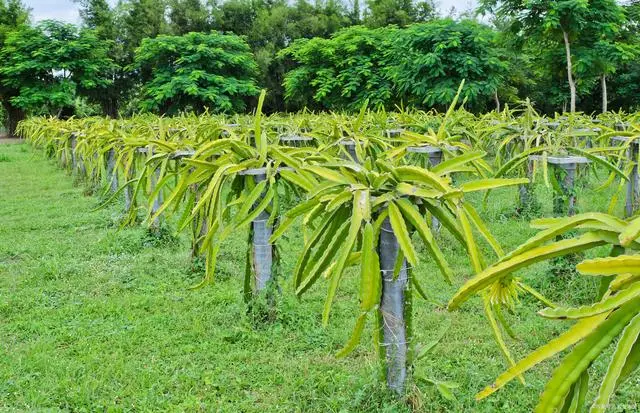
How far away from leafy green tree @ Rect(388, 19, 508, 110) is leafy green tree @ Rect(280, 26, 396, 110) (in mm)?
2459

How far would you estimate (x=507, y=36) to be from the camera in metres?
11.9

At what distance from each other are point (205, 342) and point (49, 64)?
18.6 m

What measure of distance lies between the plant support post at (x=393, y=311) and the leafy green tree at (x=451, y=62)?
10.9m

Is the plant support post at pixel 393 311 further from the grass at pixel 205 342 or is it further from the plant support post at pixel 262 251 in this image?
the plant support post at pixel 262 251

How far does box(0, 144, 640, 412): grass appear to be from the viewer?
2.09 meters

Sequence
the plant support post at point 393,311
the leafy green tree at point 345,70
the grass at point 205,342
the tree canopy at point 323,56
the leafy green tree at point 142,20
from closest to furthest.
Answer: the plant support post at point 393,311, the grass at point 205,342, the tree canopy at point 323,56, the leafy green tree at point 345,70, the leafy green tree at point 142,20

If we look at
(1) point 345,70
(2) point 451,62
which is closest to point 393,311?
(2) point 451,62

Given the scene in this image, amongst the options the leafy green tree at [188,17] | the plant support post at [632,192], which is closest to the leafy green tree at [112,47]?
the leafy green tree at [188,17]

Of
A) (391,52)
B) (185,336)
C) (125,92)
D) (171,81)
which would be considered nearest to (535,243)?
(185,336)

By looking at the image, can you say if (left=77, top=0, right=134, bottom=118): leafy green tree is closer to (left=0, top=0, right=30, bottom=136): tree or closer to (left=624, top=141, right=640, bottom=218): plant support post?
(left=0, top=0, right=30, bottom=136): tree

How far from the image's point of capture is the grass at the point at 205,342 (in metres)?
2.09

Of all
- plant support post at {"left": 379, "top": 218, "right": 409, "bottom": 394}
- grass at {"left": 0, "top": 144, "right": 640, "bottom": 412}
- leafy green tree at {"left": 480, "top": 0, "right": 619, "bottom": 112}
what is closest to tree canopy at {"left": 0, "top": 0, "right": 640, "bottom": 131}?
leafy green tree at {"left": 480, "top": 0, "right": 619, "bottom": 112}

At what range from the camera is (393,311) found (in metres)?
1.80

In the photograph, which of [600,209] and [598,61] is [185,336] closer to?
[600,209]
